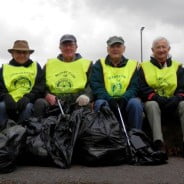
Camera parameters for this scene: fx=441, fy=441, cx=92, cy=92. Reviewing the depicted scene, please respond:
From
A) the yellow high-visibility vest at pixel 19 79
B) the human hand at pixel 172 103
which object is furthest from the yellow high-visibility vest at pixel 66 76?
the human hand at pixel 172 103

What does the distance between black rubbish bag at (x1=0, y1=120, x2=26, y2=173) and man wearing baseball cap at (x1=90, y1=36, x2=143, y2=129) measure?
51.4 inches

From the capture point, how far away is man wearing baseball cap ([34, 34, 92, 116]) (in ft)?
22.0

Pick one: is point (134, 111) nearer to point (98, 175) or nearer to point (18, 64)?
point (98, 175)

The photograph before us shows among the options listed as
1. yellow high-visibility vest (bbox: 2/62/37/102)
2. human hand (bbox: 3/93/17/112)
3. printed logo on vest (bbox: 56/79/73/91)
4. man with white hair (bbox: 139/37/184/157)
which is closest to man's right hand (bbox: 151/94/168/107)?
man with white hair (bbox: 139/37/184/157)

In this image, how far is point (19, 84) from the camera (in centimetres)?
671

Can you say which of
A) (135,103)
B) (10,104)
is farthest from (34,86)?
(135,103)

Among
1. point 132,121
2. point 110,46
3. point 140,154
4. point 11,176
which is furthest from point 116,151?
point 110,46

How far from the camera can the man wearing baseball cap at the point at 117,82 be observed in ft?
20.3

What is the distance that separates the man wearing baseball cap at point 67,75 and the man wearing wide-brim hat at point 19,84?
171 millimetres

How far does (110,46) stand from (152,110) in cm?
126

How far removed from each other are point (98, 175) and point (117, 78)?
2189 millimetres

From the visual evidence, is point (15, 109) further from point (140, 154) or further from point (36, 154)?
point (140, 154)

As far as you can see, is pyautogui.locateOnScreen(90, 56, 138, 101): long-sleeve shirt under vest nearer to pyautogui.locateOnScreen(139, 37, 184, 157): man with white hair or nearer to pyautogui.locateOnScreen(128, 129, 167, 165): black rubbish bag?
pyautogui.locateOnScreen(139, 37, 184, 157): man with white hair

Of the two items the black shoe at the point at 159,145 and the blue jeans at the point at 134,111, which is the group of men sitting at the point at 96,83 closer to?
the blue jeans at the point at 134,111
